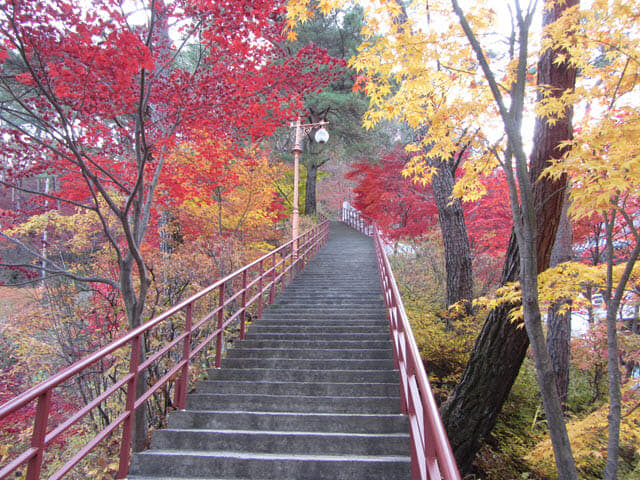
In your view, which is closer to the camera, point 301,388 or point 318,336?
point 301,388

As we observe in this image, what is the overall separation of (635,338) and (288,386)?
26.1ft

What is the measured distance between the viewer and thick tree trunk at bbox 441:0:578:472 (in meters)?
3.78

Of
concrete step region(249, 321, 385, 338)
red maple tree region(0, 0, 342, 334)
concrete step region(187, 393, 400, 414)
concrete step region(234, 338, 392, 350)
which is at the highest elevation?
red maple tree region(0, 0, 342, 334)

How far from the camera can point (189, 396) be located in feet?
13.0

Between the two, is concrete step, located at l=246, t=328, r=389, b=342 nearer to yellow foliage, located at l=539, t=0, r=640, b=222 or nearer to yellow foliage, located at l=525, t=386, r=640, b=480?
yellow foliage, located at l=525, t=386, r=640, b=480

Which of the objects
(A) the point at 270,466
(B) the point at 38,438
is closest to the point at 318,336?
(A) the point at 270,466

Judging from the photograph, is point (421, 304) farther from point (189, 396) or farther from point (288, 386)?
point (189, 396)

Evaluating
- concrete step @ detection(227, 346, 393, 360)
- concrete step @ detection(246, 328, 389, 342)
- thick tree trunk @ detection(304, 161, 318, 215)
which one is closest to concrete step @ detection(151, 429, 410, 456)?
concrete step @ detection(227, 346, 393, 360)

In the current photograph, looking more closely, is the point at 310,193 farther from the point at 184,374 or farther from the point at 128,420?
the point at 128,420

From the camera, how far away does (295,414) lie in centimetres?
340

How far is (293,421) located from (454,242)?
18.7 ft

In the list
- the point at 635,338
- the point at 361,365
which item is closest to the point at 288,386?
the point at 361,365

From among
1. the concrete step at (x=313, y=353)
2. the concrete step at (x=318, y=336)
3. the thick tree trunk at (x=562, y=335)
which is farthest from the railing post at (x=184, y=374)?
the thick tree trunk at (x=562, y=335)

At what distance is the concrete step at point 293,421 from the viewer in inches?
129
